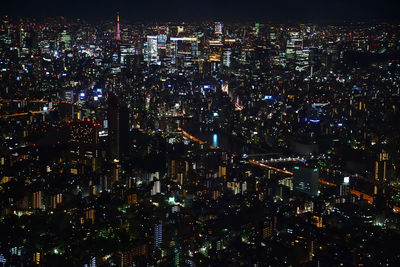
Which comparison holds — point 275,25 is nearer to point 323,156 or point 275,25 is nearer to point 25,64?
point 323,156

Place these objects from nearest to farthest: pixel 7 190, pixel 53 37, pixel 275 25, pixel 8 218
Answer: pixel 8 218
pixel 7 190
pixel 275 25
pixel 53 37

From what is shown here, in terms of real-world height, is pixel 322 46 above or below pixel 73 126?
above

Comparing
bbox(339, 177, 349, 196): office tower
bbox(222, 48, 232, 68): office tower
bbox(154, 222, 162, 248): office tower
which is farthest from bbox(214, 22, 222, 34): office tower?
bbox(154, 222, 162, 248): office tower

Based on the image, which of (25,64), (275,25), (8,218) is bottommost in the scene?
(8,218)

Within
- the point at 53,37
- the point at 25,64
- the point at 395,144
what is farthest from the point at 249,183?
the point at 53,37

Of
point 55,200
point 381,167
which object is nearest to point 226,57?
point 381,167

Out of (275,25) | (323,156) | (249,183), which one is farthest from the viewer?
(275,25)
